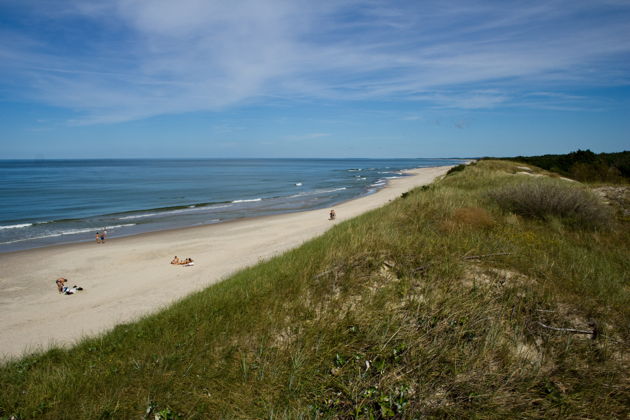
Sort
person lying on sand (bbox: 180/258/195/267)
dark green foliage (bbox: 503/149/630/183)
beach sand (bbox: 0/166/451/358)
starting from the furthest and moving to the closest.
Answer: dark green foliage (bbox: 503/149/630/183)
person lying on sand (bbox: 180/258/195/267)
beach sand (bbox: 0/166/451/358)

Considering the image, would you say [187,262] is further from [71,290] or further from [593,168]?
[593,168]

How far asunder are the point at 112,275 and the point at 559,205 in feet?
54.9

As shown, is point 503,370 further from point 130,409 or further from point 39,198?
point 39,198

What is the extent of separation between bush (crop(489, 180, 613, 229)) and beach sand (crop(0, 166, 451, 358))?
→ 902cm

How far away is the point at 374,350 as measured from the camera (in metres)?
3.53

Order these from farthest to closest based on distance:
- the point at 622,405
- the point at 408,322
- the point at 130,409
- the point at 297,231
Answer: the point at 297,231 → the point at 408,322 → the point at 130,409 → the point at 622,405

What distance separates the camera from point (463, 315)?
390 cm

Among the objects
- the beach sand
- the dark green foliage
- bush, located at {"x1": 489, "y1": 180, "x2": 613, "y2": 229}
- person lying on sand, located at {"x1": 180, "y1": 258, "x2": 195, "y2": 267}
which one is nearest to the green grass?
the beach sand

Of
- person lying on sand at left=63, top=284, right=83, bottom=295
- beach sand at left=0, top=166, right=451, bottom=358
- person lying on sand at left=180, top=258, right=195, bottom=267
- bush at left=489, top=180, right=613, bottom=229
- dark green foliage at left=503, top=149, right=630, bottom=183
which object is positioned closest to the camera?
beach sand at left=0, top=166, right=451, bottom=358

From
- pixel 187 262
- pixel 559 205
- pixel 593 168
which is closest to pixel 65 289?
pixel 187 262

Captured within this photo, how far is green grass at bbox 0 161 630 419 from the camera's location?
10.0ft

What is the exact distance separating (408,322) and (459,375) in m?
0.81

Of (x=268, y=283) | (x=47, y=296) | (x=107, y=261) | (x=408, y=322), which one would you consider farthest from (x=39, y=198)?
(x=408, y=322)

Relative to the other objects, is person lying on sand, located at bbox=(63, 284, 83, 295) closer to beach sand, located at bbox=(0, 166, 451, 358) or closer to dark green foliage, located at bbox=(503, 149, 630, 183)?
beach sand, located at bbox=(0, 166, 451, 358)
